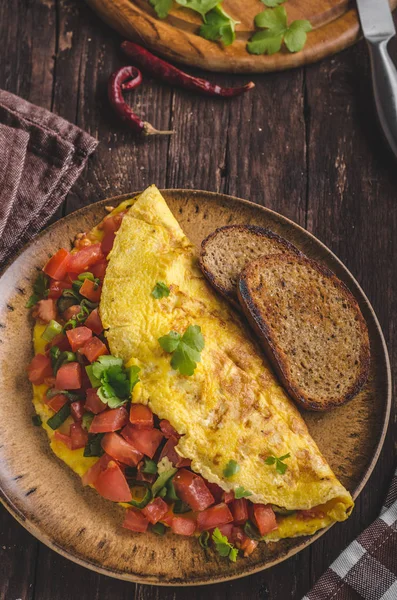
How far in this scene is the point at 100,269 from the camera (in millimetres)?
4336

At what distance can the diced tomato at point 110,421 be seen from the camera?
388cm

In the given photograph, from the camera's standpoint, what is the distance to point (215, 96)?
16.8 ft

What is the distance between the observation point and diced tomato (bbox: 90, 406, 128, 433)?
388 centimetres

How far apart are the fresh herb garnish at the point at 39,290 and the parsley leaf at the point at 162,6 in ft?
7.24

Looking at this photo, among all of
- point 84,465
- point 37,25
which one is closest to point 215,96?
point 37,25

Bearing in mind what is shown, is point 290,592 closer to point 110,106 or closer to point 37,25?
point 110,106

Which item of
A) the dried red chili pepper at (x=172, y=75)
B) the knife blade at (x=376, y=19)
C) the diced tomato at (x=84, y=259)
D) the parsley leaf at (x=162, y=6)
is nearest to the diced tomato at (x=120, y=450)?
the diced tomato at (x=84, y=259)

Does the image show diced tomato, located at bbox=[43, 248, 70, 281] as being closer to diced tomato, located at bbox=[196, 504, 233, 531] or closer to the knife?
diced tomato, located at bbox=[196, 504, 233, 531]

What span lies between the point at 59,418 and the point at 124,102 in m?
2.41

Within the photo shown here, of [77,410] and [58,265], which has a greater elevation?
[58,265]

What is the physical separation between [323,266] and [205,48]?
6.46 feet

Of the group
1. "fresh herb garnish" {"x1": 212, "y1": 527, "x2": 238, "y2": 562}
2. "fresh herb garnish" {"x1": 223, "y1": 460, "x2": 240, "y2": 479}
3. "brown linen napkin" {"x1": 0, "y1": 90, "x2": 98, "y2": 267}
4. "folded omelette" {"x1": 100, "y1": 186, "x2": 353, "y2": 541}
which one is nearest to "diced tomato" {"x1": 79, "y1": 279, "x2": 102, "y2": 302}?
"folded omelette" {"x1": 100, "y1": 186, "x2": 353, "y2": 541}

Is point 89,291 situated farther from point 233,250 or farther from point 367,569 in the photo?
point 367,569

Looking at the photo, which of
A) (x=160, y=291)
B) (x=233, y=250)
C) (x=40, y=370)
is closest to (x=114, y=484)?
(x=40, y=370)
